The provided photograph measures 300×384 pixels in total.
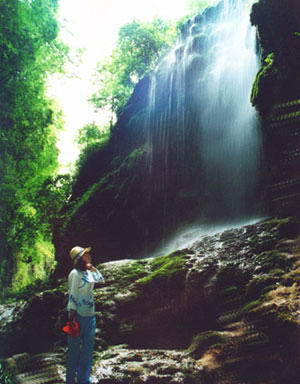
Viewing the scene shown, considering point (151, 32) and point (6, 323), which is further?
point (151, 32)

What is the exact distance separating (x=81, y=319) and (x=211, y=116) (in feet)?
33.5

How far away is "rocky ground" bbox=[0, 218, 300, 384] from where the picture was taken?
3282mm

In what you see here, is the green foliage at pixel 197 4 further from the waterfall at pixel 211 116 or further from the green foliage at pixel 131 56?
the waterfall at pixel 211 116

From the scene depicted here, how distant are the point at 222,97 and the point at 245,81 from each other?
1052 mm

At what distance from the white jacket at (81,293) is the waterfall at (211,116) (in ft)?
23.7

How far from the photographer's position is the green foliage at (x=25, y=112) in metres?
11.8

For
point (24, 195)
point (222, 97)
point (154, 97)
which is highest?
point (154, 97)

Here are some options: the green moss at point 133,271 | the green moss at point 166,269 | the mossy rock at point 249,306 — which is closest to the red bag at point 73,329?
the mossy rock at point 249,306

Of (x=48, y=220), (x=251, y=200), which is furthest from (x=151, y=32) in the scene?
(x=251, y=200)

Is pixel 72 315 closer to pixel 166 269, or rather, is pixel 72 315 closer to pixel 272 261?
pixel 166 269

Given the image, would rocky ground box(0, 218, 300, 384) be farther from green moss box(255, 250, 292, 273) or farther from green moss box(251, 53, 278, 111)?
green moss box(251, 53, 278, 111)

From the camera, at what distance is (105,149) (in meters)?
17.7

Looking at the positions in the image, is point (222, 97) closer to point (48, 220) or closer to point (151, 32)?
point (48, 220)

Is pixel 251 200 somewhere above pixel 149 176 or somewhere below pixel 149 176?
below
